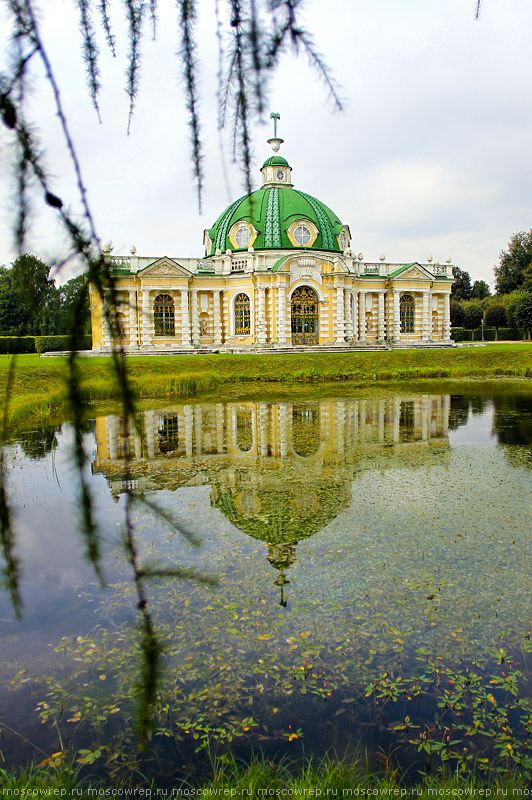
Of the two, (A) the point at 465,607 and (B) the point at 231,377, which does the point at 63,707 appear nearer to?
(A) the point at 465,607

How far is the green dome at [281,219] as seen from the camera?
84.2ft

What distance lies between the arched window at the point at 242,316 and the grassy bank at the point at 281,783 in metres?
23.8

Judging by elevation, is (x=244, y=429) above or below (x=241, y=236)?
below

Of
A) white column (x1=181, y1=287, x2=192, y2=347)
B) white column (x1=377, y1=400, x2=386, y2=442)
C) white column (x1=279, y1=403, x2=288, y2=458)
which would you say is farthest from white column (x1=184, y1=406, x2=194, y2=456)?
white column (x1=181, y1=287, x2=192, y2=347)

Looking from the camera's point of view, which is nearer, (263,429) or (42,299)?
(42,299)

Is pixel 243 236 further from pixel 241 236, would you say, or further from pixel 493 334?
pixel 493 334

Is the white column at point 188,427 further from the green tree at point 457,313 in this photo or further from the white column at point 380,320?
the green tree at point 457,313

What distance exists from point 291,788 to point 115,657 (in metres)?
1.35

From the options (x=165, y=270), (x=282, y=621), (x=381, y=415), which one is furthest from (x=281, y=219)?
(x=282, y=621)

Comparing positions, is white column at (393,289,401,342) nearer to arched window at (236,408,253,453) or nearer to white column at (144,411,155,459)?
arched window at (236,408,253,453)

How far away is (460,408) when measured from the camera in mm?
12539

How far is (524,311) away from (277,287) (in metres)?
21.4

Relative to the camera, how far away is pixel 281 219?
25828mm

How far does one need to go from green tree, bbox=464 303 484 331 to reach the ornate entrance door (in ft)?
75.0
